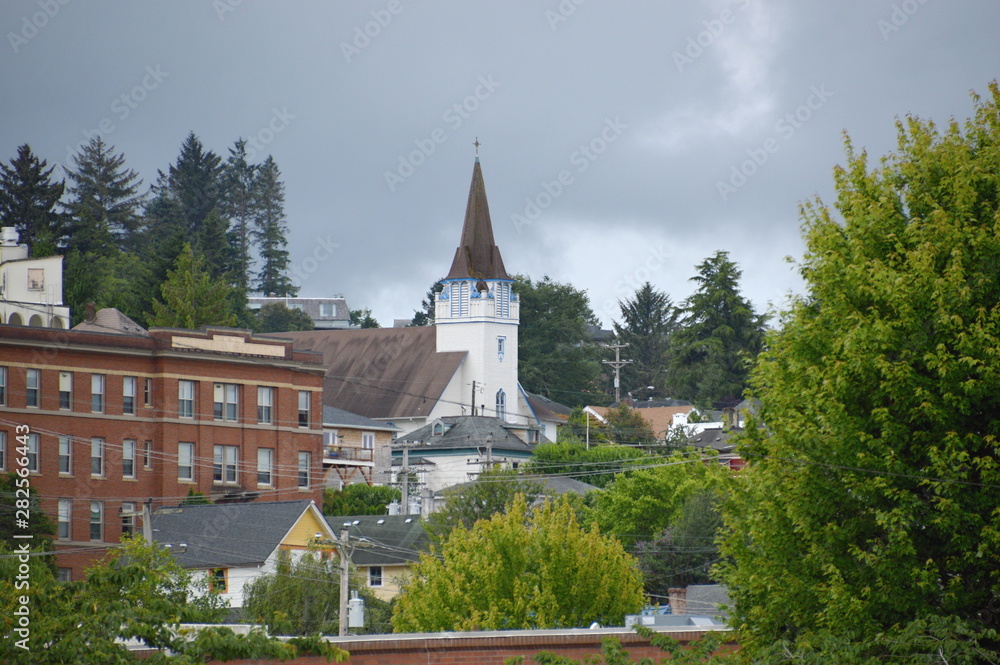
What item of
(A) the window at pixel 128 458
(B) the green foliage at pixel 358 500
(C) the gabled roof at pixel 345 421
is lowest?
(B) the green foliage at pixel 358 500

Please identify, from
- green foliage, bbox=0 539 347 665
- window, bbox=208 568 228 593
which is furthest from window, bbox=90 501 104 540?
green foliage, bbox=0 539 347 665

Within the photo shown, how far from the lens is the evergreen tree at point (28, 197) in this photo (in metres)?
111

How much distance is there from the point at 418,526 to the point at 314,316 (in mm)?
119783

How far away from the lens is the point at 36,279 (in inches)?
3076

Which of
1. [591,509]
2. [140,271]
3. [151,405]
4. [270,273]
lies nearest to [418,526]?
[591,509]

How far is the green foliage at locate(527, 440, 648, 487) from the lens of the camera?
84938mm

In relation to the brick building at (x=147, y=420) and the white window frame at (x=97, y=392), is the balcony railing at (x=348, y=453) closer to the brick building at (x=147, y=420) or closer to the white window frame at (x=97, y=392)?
the brick building at (x=147, y=420)

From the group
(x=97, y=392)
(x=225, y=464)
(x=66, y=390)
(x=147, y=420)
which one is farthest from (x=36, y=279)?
(x=225, y=464)

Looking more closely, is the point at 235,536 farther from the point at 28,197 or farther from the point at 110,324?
the point at 28,197

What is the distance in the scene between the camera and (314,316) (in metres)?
178

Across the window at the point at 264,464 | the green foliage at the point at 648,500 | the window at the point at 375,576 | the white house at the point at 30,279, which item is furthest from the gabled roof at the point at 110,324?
the green foliage at the point at 648,500

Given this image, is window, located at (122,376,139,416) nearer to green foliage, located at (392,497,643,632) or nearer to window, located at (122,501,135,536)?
window, located at (122,501,135,536)

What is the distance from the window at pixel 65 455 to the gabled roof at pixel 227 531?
685 cm

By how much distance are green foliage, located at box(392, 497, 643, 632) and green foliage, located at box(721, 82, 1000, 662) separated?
13132 mm
